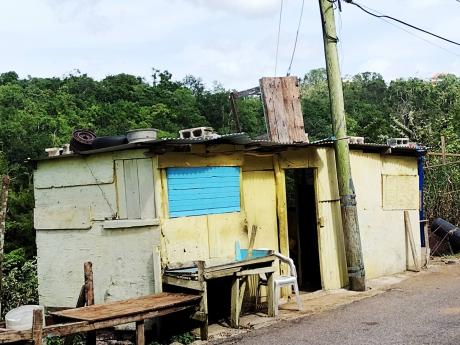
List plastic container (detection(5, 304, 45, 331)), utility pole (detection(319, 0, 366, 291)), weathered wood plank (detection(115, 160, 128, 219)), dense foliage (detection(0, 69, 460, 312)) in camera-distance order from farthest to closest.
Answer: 1. dense foliage (detection(0, 69, 460, 312))
2. utility pole (detection(319, 0, 366, 291))
3. weathered wood plank (detection(115, 160, 128, 219))
4. plastic container (detection(5, 304, 45, 331))

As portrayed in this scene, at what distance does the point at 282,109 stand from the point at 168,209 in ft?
12.5

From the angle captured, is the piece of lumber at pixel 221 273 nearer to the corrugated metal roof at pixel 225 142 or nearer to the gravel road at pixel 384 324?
the gravel road at pixel 384 324

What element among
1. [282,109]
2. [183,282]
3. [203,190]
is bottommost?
[183,282]

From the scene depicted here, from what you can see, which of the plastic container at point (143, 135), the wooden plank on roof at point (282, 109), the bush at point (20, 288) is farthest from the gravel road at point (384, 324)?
the bush at point (20, 288)

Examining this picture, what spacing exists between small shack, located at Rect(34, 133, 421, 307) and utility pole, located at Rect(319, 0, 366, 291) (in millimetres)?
414

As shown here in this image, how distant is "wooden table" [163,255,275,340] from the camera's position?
24.0 feet

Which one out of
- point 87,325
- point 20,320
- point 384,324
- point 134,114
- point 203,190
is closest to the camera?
point 87,325

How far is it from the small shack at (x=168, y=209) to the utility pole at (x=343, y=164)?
1.36ft

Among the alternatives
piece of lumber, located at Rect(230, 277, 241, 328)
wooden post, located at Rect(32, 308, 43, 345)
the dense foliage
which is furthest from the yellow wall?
the dense foliage

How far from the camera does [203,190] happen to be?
8.47 m

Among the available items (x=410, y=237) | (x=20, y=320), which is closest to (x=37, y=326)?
(x=20, y=320)

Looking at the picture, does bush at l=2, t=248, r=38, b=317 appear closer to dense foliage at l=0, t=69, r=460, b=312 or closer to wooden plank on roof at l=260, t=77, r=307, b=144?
dense foliage at l=0, t=69, r=460, b=312

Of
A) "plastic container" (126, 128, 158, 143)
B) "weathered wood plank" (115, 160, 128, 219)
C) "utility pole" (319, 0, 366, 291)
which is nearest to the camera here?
"plastic container" (126, 128, 158, 143)

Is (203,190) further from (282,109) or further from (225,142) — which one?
(282,109)
